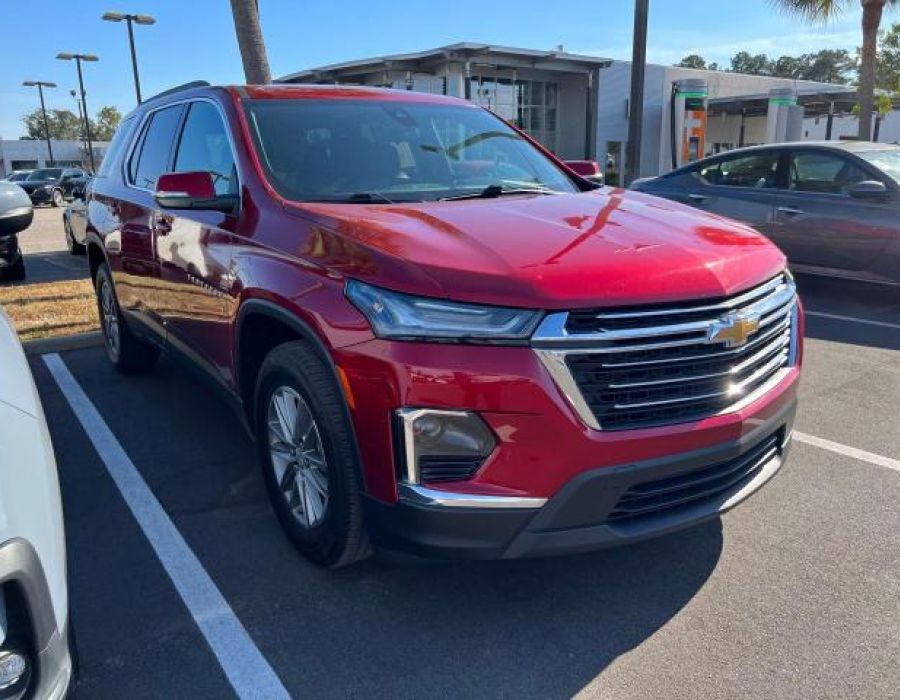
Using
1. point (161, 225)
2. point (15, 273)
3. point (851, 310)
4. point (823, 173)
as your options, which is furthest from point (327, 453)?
point (15, 273)

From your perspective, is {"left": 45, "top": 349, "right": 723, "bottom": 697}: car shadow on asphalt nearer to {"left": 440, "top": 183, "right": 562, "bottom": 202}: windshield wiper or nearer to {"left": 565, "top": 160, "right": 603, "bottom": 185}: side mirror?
{"left": 440, "top": 183, "right": 562, "bottom": 202}: windshield wiper

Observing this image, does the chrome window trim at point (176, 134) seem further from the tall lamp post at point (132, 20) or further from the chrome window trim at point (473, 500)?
the tall lamp post at point (132, 20)

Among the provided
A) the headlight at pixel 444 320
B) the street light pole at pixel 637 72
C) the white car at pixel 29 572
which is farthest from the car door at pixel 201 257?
the street light pole at pixel 637 72

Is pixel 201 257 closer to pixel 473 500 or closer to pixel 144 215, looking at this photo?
pixel 144 215

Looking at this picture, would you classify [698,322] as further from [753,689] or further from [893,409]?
[893,409]

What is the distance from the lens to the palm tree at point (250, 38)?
360 inches

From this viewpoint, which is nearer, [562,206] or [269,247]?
[269,247]

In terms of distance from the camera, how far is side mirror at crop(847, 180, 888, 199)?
6.91 metres

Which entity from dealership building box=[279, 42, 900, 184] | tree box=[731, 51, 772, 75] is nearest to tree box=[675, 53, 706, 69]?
tree box=[731, 51, 772, 75]

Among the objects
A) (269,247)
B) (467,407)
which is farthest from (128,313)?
(467,407)

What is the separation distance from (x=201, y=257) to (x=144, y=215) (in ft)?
3.65

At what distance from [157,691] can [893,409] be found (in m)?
4.31

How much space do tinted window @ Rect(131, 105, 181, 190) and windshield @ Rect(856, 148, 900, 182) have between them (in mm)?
6173

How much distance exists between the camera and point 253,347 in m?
3.28
